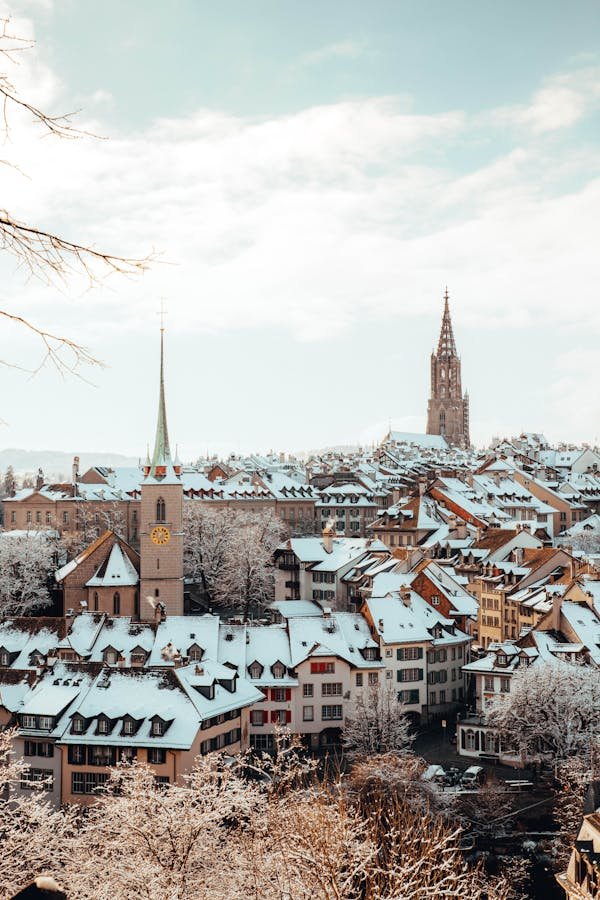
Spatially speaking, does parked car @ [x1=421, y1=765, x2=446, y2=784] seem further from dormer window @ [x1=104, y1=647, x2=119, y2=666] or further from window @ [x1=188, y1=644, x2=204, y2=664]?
dormer window @ [x1=104, y1=647, x2=119, y2=666]

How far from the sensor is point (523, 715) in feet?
150

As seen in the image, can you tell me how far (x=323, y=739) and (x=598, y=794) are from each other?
76.3ft

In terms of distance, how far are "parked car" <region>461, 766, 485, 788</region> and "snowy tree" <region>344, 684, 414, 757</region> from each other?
2928mm

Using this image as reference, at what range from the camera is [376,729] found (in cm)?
4734

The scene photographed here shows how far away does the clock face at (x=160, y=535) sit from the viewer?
64.0m

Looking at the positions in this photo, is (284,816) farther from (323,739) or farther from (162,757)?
(323,739)

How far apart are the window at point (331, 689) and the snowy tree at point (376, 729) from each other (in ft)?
7.97

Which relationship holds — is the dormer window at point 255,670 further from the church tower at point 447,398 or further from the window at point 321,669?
the church tower at point 447,398

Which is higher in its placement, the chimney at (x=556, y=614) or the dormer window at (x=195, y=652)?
the chimney at (x=556, y=614)

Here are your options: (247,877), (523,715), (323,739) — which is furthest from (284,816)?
(323,739)

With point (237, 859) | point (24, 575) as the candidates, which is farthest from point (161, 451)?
point (237, 859)

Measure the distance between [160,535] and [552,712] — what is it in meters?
28.6

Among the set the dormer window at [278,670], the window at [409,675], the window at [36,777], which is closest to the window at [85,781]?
the window at [36,777]

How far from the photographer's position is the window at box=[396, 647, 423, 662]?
186ft
